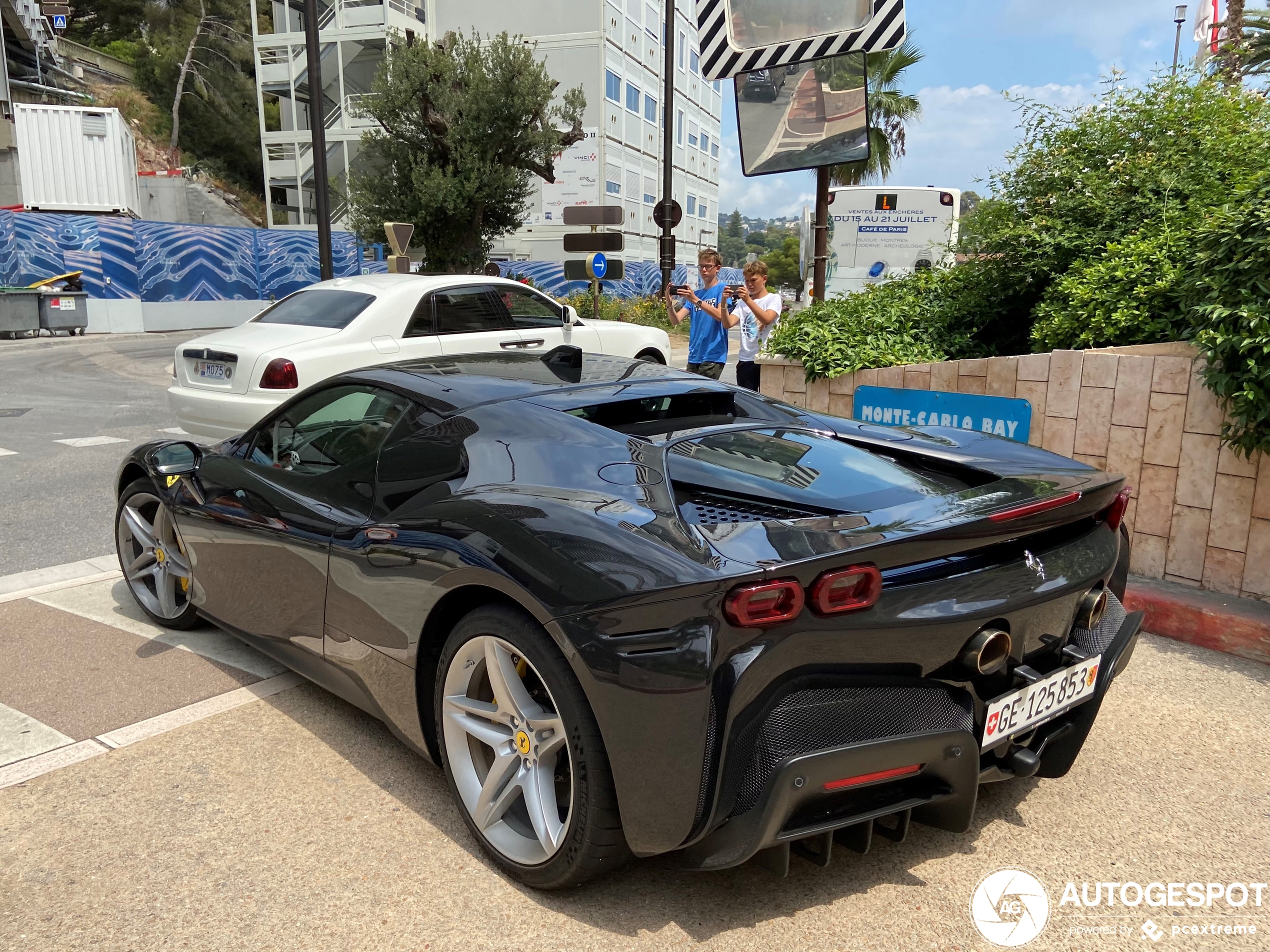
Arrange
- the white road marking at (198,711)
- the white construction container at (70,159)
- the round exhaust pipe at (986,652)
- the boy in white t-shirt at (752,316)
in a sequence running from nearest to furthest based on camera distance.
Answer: the round exhaust pipe at (986,652) → the white road marking at (198,711) → the boy in white t-shirt at (752,316) → the white construction container at (70,159)

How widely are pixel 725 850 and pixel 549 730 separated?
1.72 ft

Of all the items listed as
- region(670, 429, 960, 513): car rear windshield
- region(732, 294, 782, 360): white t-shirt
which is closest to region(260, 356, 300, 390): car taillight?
region(732, 294, 782, 360): white t-shirt

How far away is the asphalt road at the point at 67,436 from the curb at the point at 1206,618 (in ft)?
18.7

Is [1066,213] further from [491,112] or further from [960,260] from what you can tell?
[491,112]

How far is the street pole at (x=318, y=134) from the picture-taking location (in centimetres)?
1370

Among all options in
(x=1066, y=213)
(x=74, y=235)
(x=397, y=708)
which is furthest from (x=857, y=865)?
(x=74, y=235)

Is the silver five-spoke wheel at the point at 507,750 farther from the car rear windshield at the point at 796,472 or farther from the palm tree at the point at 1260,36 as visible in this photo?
the palm tree at the point at 1260,36

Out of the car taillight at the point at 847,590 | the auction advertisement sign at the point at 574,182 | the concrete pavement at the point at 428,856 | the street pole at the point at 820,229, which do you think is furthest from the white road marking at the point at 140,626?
the auction advertisement sign at the point at 574,182

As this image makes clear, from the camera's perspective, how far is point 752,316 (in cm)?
845

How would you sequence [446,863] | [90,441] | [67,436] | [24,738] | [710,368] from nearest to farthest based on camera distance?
[446,863]
[24,738]
[710,368]
[90,441]
[67,436]

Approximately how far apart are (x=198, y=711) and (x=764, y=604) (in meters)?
2.45

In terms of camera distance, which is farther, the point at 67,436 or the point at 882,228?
the point at 882,228

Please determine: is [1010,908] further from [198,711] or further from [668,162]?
[668,162]

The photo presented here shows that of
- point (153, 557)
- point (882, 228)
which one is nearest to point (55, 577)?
point (153, 557)
